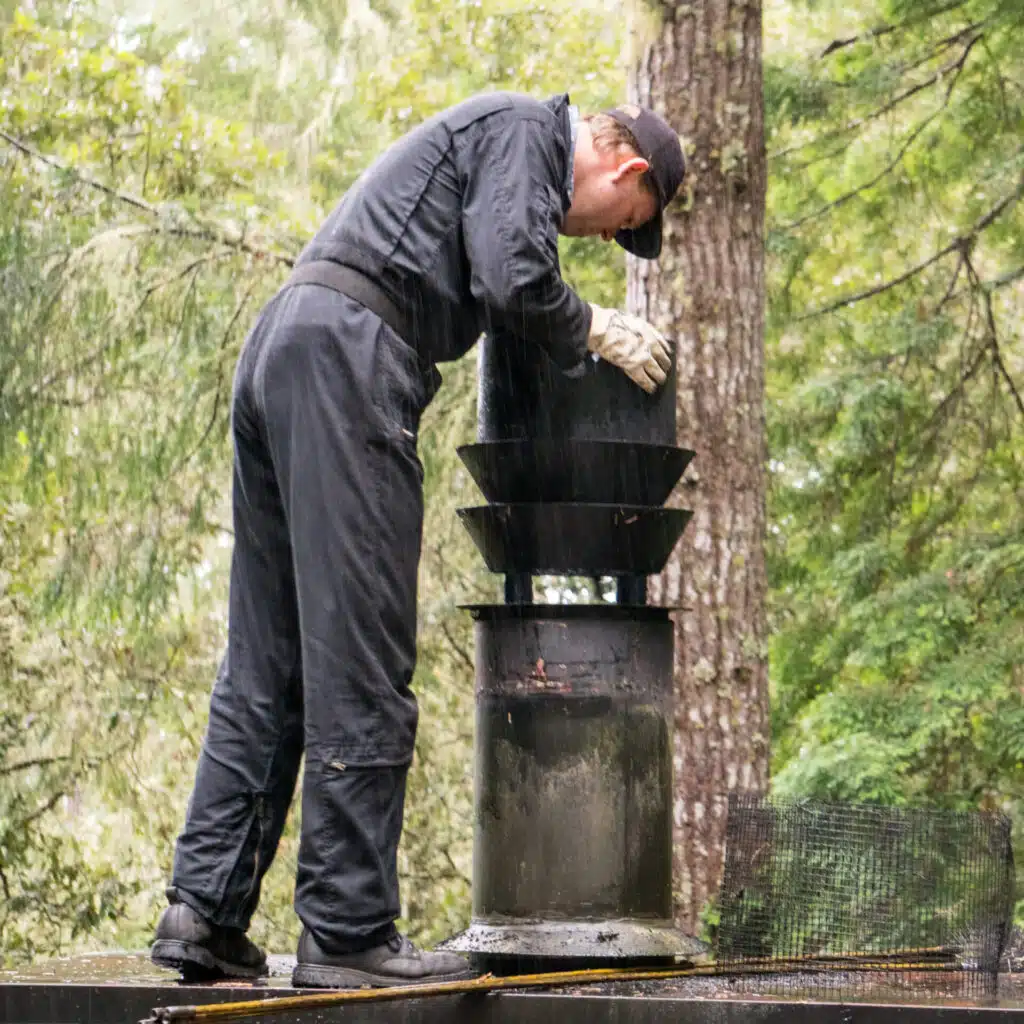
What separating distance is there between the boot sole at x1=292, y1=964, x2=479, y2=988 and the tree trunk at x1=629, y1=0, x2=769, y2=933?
8.01 feet

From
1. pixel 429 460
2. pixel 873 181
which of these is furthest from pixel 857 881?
pixel 873 181

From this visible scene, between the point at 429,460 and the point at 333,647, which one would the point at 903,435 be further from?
the point at 333,647

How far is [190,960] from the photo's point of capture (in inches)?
140

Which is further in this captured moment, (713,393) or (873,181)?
(873,181)

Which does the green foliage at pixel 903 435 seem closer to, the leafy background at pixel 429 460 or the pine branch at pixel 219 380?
the leafy background at pixel 429 460

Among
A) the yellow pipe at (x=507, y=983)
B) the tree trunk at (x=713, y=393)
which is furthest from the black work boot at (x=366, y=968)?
the tree trunk at (x=713, y=393)

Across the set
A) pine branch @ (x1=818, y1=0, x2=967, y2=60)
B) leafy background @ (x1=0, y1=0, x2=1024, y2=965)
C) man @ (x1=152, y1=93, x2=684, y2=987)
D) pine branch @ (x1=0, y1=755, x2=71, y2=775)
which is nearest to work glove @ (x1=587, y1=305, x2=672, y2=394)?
man @ (x1=152, y1=93, x2=684, y2=987)

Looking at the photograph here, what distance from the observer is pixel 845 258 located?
11766mm

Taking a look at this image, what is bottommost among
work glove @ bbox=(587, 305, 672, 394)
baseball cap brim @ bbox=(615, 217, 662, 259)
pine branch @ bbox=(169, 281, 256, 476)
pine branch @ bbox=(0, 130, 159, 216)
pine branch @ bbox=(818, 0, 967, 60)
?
work glove @ bbox=(587, 305, 672, 394)

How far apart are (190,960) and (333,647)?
2.51 ft

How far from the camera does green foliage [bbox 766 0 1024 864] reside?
26.7 feet

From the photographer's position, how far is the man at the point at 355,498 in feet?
11.4

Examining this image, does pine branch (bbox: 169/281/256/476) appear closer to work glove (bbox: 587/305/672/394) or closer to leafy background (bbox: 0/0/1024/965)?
leafy background (bbox: 0/0/1024/965)

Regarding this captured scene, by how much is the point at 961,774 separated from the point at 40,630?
215 inches
